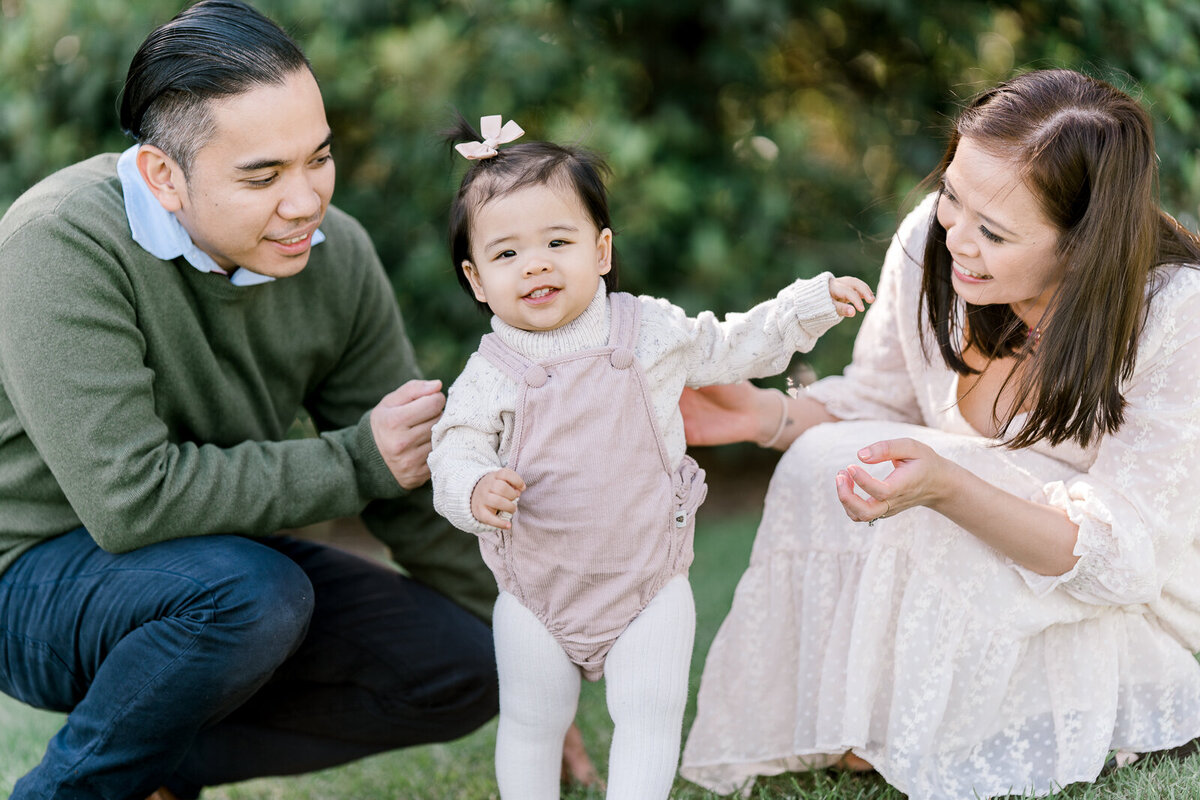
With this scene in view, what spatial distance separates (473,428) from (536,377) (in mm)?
126

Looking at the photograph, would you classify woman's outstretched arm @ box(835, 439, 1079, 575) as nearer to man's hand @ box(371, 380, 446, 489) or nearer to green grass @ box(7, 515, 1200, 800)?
green grass @ box(7, 515, 1200, 800)

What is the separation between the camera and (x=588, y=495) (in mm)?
1781

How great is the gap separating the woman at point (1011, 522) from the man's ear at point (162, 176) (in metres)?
1.20

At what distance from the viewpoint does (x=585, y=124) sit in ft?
12.4

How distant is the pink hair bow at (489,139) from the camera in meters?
1.85

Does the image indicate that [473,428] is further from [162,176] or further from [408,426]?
[162,176]

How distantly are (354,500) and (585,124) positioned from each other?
1.96 metres

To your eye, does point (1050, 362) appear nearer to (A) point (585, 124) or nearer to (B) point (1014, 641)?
(B) point (1014, 641)

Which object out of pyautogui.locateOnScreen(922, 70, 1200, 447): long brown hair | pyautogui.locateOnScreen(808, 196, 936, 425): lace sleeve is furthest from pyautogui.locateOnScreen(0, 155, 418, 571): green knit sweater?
pyautogui.locateOnScreen(922, 70, 1200, 447): long brown hair

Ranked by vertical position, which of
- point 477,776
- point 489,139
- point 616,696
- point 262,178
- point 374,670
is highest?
point 489,139

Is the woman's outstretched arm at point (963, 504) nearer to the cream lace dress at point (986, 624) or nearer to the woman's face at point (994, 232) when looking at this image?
the cream lace dress at point (986, 624)

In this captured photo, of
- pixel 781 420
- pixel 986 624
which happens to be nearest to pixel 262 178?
pixel 781 420

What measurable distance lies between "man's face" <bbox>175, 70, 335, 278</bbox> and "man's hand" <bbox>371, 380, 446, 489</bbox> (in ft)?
1.06

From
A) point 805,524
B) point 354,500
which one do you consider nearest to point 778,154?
point 805,524
